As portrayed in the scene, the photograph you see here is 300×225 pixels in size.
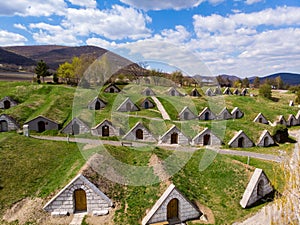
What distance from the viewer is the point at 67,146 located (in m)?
30.0

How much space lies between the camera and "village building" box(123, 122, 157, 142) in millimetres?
38281

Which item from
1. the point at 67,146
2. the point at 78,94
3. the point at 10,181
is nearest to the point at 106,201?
the point at 10,181

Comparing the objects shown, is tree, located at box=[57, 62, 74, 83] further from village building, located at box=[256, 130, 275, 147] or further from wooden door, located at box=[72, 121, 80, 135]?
village building, located at box=[256, 130, 275, 147]

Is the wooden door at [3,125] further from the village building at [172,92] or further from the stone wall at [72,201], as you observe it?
the village building at [172,92]

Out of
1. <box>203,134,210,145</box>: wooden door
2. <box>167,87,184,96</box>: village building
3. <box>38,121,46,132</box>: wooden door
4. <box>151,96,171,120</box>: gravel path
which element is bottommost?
<box>203,134,210,145</box>: wooden door

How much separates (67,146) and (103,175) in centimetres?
1064

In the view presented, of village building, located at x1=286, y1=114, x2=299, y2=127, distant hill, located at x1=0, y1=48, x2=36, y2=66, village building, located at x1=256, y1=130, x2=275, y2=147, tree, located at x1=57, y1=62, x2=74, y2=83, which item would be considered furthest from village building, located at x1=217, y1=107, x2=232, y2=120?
distant hill, located at x1=0, y1=48, x2=36, y2=66

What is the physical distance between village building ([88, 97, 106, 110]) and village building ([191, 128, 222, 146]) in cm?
2221

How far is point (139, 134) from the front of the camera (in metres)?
38.8

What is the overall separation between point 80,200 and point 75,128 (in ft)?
69.4

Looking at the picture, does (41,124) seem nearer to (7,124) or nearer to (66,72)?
(7,124)

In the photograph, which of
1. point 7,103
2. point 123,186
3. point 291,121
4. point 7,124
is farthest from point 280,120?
point 7,103

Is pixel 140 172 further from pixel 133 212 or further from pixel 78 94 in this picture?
pixel 78 94

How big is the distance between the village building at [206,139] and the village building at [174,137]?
138 centimetres
